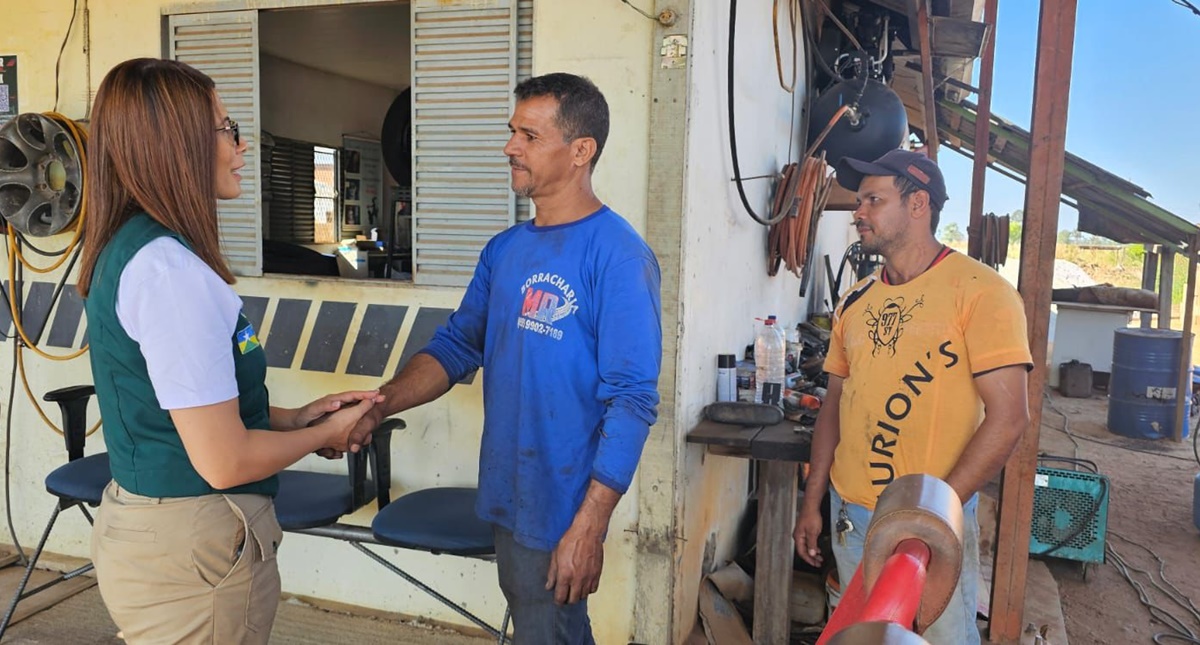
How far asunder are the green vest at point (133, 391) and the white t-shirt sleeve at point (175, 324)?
0.03 m

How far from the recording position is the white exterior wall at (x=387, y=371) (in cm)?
289

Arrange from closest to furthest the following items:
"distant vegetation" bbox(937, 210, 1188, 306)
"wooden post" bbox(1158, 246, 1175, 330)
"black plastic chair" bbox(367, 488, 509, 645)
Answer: "black plastic chair" bbox(367, 488, 509, 645), "wooden post" bbox(1158, 246, 1175, 330), "distant vegetation" bbox(937, 210, 1188, 306)

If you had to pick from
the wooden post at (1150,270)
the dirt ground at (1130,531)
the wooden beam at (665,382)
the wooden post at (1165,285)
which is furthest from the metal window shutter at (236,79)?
the wooden post at (1150,270)

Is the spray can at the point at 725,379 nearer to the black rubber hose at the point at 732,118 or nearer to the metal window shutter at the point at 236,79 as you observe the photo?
the black rubber hose at the point at 732,118

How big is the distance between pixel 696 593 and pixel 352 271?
3693 millimetres

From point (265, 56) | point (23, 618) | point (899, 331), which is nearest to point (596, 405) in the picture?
point (899, 331)

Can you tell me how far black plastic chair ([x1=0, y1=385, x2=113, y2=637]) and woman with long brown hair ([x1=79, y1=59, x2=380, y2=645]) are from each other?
160 centimetres

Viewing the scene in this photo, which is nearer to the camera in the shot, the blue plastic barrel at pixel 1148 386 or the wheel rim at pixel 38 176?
the wheel rim at pixel 38 176

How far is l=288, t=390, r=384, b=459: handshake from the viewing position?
6.18ft

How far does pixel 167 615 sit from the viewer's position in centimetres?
152

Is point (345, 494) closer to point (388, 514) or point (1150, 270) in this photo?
point (388, 514)

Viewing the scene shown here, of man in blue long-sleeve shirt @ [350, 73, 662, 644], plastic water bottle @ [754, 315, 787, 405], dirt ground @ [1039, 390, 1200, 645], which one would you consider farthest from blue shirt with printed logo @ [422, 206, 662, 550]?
dirt ground @ [1039, 390, 1200, 645]

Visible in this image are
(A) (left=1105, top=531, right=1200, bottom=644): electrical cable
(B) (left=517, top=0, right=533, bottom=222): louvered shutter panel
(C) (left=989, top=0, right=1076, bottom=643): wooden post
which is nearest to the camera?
(B) (left=517, top=0, right=533, bottom=222): louvered shutter panel

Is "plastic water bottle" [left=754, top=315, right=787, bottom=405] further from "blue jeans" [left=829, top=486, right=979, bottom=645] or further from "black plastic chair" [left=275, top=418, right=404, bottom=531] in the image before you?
"black plastic chair" [left=275, top=418, right=404, bottom=531]
